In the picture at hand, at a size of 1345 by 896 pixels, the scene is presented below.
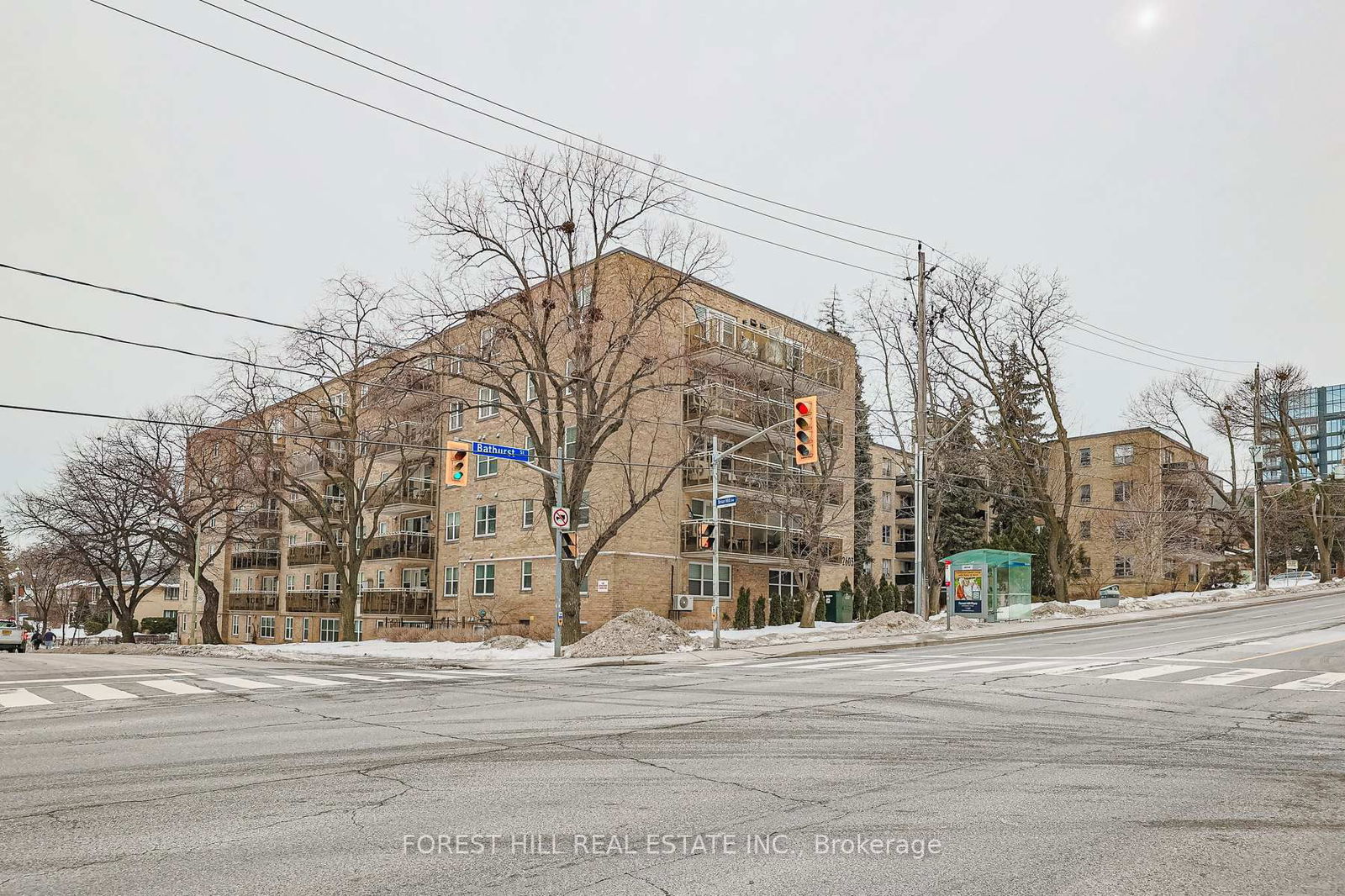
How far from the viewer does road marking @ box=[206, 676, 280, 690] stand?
58.2ft

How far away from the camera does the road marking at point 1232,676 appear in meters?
15.7

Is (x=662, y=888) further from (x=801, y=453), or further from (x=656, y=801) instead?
A: (x=801, y=453)

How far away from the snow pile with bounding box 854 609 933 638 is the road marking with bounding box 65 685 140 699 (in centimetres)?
2196

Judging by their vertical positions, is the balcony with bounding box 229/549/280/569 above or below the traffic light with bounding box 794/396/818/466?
below

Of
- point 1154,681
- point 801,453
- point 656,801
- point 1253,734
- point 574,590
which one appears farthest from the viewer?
point 574,590

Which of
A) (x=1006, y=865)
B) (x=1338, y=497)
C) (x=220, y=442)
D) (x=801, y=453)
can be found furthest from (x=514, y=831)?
(x=1338, y=497)

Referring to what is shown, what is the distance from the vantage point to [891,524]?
225 ft

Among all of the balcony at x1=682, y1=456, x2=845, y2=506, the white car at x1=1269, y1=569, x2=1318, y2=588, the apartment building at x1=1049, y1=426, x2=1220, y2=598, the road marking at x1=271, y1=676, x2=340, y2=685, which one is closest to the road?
the road marking at x1=271, y1=676, x2=340, y2=685

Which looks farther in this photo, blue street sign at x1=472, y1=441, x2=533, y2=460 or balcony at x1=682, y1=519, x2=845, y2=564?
balcony at x1=682, y1=519, x2=845, y2=564

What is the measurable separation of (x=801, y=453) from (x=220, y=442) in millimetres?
31843

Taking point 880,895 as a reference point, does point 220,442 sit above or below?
above

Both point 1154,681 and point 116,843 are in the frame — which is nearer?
point 116,843

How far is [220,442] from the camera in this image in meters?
44.0

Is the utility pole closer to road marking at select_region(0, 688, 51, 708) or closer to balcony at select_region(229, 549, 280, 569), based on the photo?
road marking at select_region(0, 688, 51, 708)
